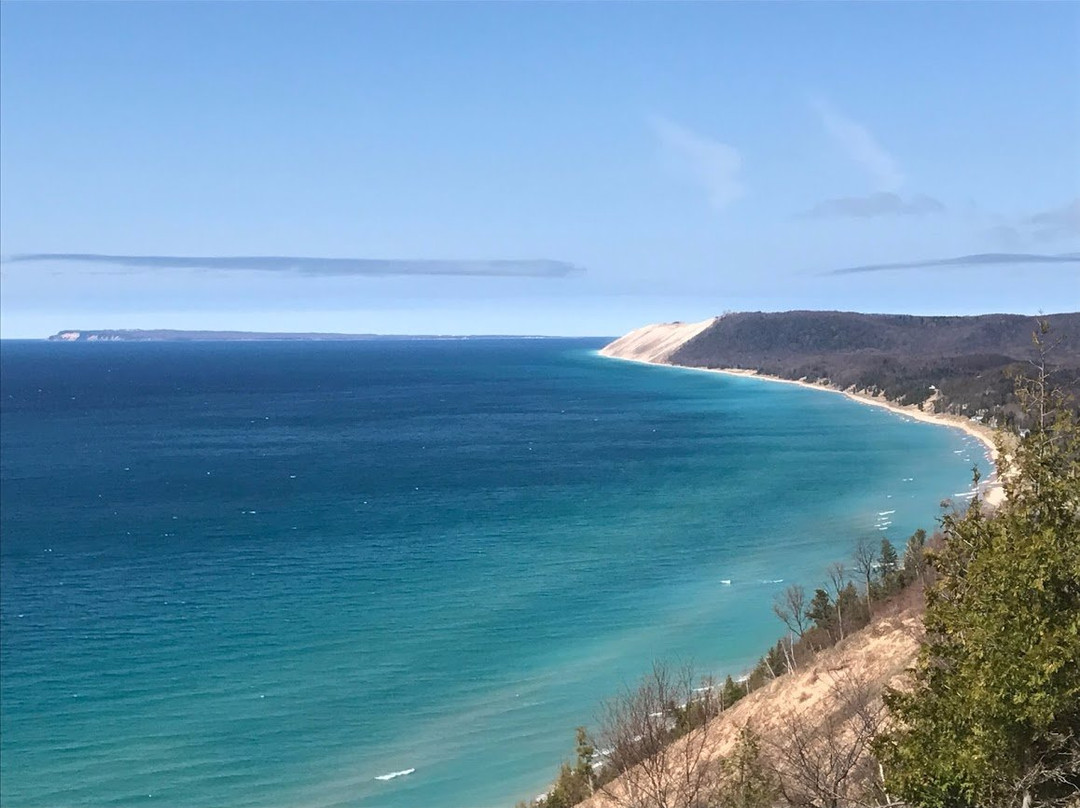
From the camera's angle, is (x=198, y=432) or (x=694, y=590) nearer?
(x=694, y=590)

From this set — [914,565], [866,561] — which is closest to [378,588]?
[866,561]

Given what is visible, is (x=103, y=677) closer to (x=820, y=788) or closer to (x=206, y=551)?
(x=206, y=551)

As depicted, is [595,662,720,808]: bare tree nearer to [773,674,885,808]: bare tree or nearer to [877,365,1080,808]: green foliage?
[773,674,885,808]: bare tree

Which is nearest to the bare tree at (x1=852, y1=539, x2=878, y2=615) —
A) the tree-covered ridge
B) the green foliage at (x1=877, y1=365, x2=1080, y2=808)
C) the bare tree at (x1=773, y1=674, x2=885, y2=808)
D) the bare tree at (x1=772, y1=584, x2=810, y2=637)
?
the bare tree at (x1=772, y1=584, x2=810, y2=637)

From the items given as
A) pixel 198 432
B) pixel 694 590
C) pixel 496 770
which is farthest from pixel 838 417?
pixel 496 770

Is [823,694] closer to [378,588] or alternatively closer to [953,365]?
[378,588]

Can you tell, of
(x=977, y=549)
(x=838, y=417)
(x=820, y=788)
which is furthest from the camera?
(x=838, y=417)

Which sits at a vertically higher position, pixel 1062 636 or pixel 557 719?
pixel 1062 636
